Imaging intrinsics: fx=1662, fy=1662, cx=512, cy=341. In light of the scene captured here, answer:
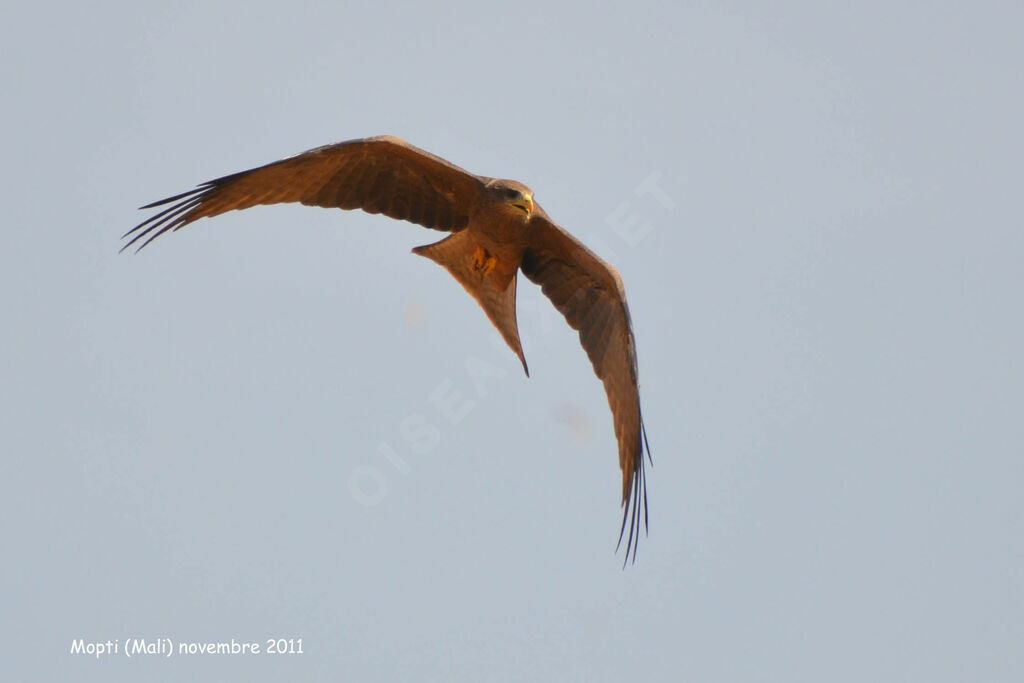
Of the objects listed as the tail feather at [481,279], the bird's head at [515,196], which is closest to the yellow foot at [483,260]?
the tail feather at [481,279]

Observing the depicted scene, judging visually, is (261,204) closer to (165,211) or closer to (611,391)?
(165,211)

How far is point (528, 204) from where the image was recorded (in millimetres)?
14039

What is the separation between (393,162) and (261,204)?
119 cm

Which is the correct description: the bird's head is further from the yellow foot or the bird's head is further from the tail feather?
the yellow foot

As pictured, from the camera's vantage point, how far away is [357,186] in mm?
14516

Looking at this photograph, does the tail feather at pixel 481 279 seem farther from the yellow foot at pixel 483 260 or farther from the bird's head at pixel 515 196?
the bird's head at pixel 515 196

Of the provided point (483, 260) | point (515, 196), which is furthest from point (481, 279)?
point (515, 196)

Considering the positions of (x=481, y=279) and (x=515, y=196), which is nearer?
(x=515, y=196)

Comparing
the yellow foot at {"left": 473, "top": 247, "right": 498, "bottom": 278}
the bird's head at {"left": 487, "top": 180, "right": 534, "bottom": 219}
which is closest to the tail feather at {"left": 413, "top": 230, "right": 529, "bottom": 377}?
the yellow foot at {"left": 473, "top": 247, "right": 498, "bottom": 278}

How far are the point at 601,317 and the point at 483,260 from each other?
1199 mm

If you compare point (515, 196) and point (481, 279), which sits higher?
point (515, 196)

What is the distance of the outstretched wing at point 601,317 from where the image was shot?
1459 cm

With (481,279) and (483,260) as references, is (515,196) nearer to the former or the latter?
(483,260)

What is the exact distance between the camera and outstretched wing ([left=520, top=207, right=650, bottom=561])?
14.6m
